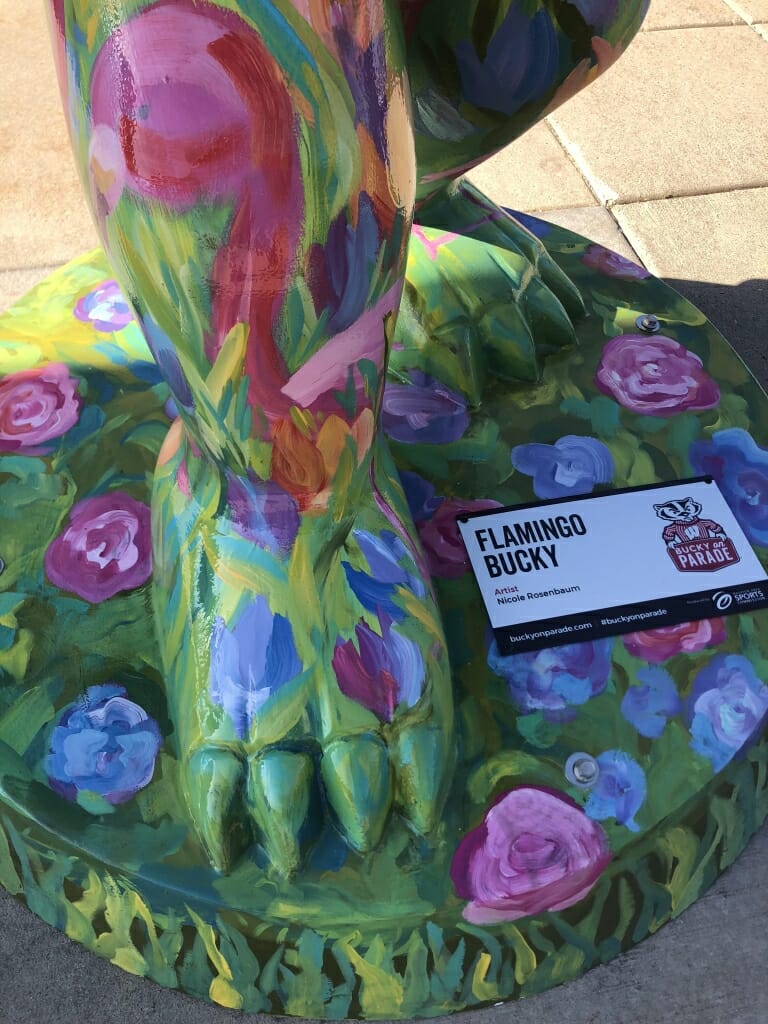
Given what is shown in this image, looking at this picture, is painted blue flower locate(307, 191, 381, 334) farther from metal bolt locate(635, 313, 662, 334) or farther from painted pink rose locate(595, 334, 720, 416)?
metal bolt locate(635, 313, 662, 334)

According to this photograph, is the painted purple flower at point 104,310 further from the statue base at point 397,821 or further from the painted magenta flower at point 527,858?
the painted magenta flower at point 527,858

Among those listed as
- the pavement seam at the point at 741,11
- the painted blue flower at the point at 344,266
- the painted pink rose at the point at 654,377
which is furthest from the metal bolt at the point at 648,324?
the pavement seam at the point at 741,11

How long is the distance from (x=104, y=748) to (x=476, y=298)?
1.95ft

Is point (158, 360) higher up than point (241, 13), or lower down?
lower down

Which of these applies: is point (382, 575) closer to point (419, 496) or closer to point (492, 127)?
point (419, 496)

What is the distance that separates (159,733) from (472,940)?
11.5 inches

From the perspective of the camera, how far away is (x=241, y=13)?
1.61 feet

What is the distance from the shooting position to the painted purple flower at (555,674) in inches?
33.3

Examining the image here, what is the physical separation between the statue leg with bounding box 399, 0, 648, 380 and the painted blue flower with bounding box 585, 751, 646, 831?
0.46 m

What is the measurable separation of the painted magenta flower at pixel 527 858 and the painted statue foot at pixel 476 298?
0.46m

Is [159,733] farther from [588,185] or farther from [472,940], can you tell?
[588,185]

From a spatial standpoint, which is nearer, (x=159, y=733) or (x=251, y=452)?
(x=251, y=452)

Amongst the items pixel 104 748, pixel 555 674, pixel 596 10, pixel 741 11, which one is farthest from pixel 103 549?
pixel 741 11

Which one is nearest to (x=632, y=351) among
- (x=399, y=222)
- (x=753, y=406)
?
(x=753, y=406)
